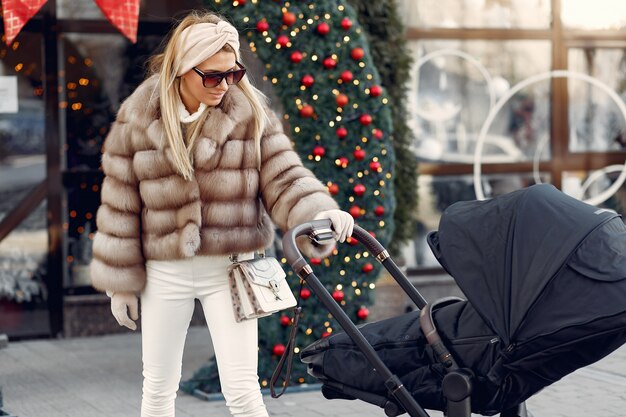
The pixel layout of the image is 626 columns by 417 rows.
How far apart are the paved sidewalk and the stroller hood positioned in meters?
2.53

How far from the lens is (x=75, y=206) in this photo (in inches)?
363

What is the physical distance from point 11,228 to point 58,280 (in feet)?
1.72

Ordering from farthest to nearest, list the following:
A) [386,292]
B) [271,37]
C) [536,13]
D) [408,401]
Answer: [536,13]
[386,292]
[271,37]
[408,401]

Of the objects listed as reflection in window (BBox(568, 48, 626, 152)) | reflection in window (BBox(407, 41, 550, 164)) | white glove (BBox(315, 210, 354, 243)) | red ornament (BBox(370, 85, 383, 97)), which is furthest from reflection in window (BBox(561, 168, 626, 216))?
white glove (BBox(315, 210, 354, 243))

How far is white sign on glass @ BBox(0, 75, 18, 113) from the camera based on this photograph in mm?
8945

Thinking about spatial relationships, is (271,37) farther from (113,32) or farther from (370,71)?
(113,32)

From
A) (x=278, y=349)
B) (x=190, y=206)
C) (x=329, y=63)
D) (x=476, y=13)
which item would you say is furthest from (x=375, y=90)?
(x=476, y=13)

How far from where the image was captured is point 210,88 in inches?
185

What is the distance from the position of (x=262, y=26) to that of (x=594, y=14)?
4.19 metres

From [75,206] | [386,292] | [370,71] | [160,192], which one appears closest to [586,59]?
[386,292]

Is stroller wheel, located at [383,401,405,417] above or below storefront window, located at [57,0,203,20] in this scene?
below

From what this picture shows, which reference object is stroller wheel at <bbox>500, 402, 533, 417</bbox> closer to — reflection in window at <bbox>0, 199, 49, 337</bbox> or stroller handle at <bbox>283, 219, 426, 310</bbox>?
stroller handle at <bbox>283, 219, 426, 310</bbox>

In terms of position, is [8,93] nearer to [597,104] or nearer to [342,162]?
[342,162]

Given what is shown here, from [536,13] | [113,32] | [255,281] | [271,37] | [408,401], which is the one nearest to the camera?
[408,401]
